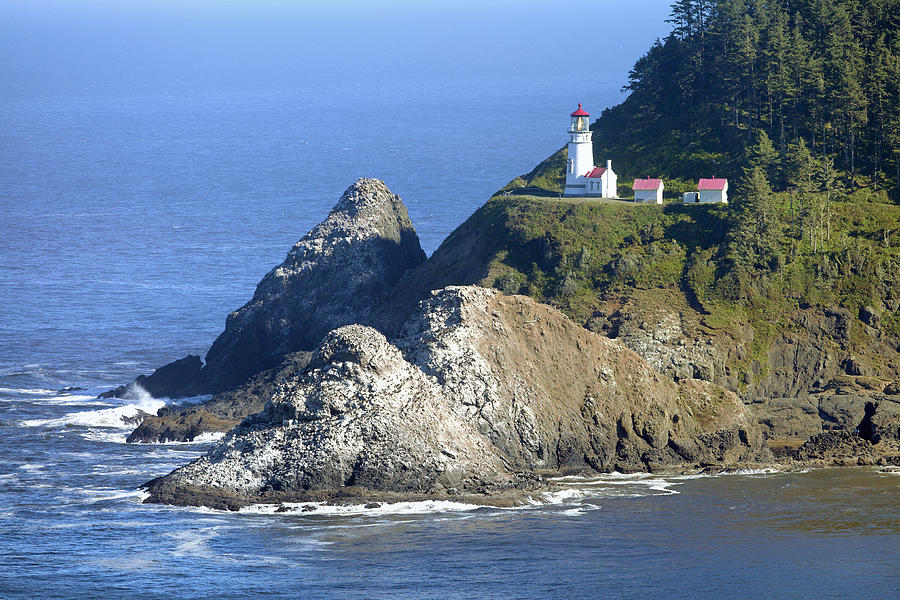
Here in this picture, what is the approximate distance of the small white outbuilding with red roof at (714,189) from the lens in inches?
3905

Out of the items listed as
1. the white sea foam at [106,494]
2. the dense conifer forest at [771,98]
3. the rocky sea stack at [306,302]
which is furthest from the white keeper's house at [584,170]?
the white sea foam at [106,494]

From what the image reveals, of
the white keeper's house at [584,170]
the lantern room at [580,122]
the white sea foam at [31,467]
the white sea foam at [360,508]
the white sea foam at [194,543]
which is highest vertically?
the lantern room at [580,122]

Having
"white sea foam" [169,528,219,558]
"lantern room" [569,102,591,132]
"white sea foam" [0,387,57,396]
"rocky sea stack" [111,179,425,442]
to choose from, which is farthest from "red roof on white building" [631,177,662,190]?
"white sea foam" [169,528,219,558]

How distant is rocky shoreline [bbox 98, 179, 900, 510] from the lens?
6662 centimetres

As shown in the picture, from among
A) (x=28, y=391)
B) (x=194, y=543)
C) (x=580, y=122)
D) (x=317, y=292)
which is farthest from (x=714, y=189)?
(x=194, y=543)

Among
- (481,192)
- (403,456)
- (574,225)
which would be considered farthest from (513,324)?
(481,192)

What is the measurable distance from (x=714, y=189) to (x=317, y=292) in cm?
2729

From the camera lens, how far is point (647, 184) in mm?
100688

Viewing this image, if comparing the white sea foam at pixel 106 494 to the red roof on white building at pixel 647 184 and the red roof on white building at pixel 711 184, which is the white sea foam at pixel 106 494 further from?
the red roof on white building at pixel 711 184

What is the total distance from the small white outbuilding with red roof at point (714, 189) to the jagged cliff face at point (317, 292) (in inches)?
810

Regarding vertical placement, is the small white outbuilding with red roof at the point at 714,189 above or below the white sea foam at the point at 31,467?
above

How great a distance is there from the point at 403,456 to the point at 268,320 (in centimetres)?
3078

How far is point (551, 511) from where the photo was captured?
66.2 m

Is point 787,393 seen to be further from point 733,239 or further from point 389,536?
point 389,536
